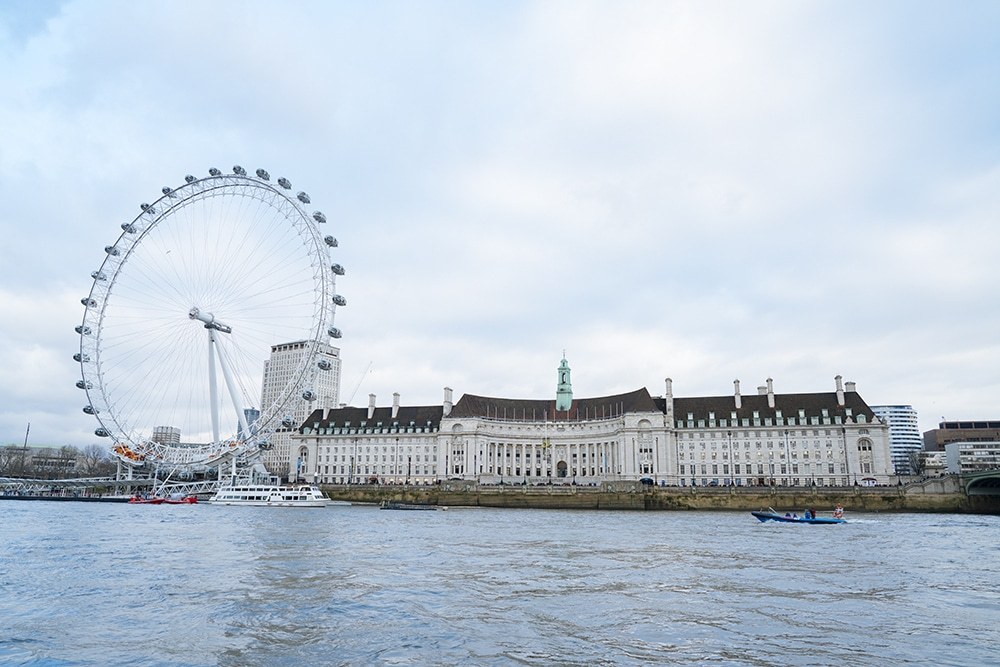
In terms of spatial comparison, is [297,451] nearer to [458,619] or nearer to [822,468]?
[822,468]

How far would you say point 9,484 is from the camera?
124812 mm

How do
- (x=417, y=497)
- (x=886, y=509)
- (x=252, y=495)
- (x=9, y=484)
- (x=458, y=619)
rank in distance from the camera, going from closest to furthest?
(x=458, y=619), (x=886, y=509), (x=252, y=495), (x=417, y=497), (x=9, y=484)

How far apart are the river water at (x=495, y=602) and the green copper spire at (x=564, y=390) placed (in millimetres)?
112820

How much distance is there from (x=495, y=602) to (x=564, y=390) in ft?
447

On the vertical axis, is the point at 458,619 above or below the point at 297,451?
below

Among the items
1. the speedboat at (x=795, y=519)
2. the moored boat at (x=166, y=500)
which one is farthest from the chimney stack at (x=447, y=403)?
the speedboat at (x=795, y=519)

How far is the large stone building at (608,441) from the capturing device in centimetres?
11894

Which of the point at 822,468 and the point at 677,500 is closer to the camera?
the point at 677,500

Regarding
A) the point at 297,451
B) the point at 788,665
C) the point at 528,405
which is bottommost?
the point at 788,665

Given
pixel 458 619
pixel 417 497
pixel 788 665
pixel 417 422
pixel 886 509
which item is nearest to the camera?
pixel 788 665

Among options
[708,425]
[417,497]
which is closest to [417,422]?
[417,497]

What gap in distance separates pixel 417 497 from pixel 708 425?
5484 cm

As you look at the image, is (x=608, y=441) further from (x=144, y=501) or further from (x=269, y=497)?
(x=144, y=501)

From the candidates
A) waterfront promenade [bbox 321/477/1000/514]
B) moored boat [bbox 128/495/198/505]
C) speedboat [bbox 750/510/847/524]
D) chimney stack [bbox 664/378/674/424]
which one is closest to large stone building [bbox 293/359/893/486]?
chimney stack [bbox 664/378/674/424]
